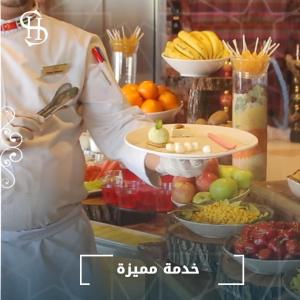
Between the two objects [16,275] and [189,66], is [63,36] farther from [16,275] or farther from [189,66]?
[16,275]

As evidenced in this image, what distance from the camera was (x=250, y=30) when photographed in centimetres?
90

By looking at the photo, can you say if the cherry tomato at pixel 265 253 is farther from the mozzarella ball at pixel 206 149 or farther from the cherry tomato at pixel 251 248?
the mozzarella ball at pixel 206 149

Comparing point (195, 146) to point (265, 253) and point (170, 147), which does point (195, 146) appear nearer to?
point (170, 147)

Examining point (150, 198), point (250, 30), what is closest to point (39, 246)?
point (150, 198)

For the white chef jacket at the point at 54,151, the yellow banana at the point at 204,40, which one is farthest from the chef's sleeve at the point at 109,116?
the yellow banana at the point at 204,40

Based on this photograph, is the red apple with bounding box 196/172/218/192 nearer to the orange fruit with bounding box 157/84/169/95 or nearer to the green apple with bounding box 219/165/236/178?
the green apple with bounding box 219/165/236/178

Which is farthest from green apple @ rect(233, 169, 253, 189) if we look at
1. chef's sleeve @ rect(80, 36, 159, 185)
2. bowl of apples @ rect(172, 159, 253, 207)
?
chef's sleeve @ rect(80, 36, 159, 185)

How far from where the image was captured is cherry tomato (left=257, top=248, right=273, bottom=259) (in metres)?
0.87

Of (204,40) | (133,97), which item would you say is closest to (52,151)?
(133,97)

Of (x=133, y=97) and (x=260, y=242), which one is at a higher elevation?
(x=133, y=97)

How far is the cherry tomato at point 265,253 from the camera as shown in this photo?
0.87m

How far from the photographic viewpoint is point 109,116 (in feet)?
3.01

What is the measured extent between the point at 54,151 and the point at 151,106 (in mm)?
133

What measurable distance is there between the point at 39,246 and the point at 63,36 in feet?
0.86
